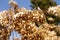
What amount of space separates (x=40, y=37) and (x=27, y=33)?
0.71 feet

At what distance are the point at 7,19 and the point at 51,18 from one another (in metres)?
0.69

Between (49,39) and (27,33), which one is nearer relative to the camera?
(49,39)

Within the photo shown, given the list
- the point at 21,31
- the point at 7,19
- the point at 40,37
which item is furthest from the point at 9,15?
the point at 40,37

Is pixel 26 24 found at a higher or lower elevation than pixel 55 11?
lower

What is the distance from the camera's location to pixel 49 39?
368 centimetres

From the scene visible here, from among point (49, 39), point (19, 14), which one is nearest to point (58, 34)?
point (49, 39)

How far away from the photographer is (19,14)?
3.90 meters

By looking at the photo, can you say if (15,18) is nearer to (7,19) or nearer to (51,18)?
(7,19)

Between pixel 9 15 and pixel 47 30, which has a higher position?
pixel 9 15

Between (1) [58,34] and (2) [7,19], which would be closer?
(1) [58,34]

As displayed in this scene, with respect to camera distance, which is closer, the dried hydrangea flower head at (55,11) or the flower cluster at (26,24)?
the dried hydrangea flower head at (55,11)

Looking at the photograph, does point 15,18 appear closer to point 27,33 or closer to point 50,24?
point 27,33

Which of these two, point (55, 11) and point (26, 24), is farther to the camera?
point (26, 24)

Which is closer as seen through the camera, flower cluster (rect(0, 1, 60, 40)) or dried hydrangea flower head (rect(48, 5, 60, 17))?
dried hydrangea flower head (rect(48, 5, 60, 17))
